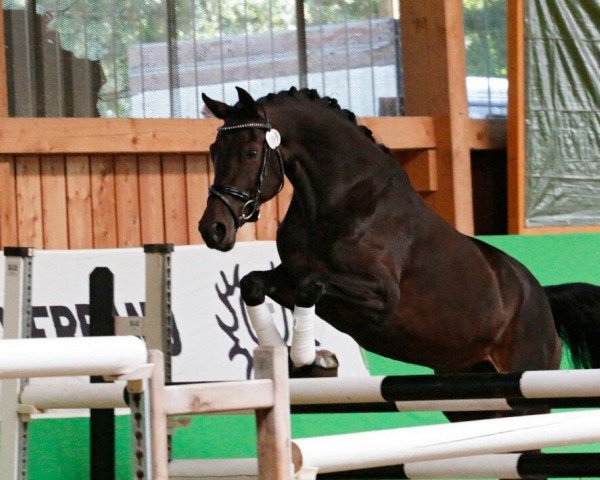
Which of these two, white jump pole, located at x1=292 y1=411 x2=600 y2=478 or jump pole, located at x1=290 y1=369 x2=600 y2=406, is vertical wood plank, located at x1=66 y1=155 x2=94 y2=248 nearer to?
jump pole, located at x1=290 y1=369 x2=600 y2=406

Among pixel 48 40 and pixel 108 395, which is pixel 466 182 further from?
pixel 108 395

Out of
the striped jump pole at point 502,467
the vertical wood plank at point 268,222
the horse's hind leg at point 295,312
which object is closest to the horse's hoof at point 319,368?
the horse's hind leg at point 295,312

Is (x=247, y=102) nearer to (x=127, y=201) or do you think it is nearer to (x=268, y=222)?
(x=127, y=201)

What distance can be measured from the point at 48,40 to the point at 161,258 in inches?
136

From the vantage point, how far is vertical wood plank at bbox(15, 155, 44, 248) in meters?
6.43

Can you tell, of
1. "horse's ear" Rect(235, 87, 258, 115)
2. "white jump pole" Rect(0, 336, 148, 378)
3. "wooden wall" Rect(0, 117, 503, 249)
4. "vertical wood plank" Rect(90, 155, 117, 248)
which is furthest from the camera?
"vertical wood plank" Rect(90, 155, 117, 248)

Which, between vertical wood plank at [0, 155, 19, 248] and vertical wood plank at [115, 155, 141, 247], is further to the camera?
vertical wood plank at [115, 155, 141, 247]

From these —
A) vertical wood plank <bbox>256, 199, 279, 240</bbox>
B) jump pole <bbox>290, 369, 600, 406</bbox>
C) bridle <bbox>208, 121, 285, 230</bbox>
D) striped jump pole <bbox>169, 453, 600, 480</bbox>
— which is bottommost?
striped jump pole <bbox>169, 453, 600, 480</bbox>

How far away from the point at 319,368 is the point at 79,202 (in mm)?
3123

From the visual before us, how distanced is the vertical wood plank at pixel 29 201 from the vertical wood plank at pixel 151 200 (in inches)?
24.3

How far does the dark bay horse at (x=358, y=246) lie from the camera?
152 inches

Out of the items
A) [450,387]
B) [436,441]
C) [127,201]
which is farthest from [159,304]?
[127,201]

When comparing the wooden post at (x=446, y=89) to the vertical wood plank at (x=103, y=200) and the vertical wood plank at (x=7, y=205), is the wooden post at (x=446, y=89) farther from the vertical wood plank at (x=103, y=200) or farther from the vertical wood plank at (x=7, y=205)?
the vertical wood plank at (x=7, y=205)

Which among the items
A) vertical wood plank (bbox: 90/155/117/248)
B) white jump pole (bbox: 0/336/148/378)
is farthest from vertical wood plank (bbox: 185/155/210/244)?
white jump pole (bbox: 0/336/148/378)
